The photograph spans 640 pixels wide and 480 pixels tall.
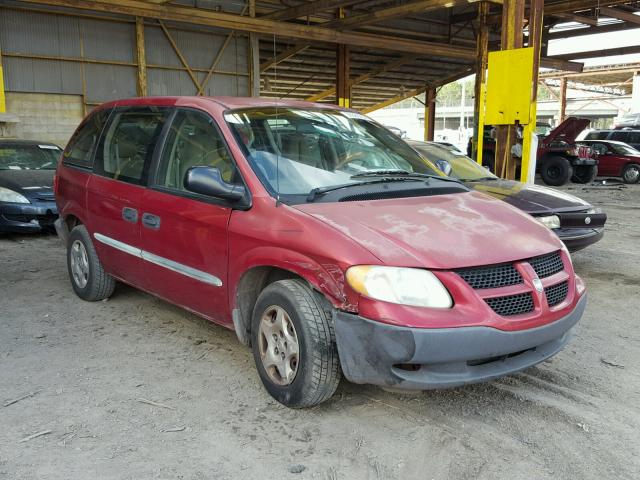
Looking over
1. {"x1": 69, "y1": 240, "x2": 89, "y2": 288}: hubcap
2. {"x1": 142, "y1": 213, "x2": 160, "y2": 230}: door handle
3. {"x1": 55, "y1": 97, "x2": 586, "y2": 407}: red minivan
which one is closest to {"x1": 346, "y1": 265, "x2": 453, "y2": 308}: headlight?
{"x1": 55, "y1": 97, "x2": 586, "y2": 407}: red minivan

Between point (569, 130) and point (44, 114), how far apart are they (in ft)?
44.8

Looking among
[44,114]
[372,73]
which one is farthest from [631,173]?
[44,114]

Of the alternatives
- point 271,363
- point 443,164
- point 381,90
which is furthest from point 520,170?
point 381,90

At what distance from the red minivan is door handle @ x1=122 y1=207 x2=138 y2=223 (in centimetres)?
2

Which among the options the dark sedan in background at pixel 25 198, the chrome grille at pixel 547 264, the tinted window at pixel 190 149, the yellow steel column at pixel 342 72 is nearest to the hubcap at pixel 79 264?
the tinted window at pixel 190 149

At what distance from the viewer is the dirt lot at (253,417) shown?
2.61 meters

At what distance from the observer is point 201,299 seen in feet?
12.0

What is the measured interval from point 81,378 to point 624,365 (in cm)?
342

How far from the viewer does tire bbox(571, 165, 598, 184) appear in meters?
16.9

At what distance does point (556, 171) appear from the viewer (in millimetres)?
16500

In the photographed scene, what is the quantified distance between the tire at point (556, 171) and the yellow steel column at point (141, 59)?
11232mm

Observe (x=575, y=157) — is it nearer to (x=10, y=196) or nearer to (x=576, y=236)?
(x=576, y=236)

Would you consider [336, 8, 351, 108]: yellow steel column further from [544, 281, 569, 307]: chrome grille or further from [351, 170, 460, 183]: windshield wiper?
[544, 281, 569, 307]: chrome grille

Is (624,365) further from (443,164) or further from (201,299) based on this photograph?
(201,299)
